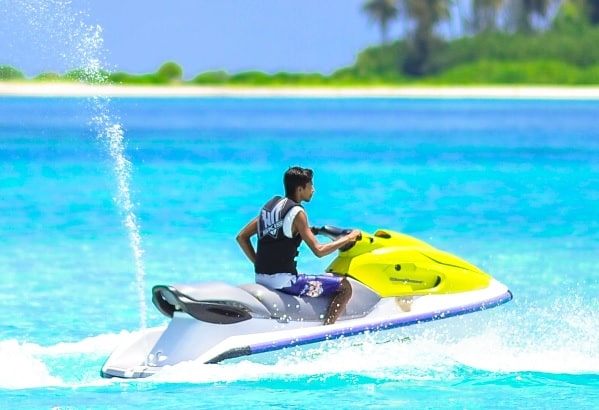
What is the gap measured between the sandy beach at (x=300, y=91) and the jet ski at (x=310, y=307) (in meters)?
74.6

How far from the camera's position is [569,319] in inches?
410

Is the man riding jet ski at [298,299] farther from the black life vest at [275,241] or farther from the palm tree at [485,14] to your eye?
the palm tree at [485,14]

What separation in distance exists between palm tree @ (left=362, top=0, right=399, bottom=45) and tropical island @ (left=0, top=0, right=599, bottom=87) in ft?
0.05

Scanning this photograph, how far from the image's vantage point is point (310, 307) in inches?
318

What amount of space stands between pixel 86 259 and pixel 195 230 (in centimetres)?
294

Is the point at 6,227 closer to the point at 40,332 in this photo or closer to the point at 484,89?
the point at 40,332

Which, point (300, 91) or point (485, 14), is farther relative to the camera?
point (485, 14)

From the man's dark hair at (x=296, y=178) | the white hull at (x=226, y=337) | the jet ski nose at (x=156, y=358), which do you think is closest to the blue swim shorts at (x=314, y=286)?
the white hull at (x=226, y=337)

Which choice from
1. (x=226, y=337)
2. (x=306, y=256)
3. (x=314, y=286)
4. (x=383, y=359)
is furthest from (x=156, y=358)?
(x=306, y=256)

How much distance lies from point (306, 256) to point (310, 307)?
6.45 m

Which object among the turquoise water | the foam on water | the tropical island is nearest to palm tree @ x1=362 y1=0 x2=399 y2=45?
the tropical island

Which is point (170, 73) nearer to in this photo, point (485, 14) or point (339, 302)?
point (485, 14)

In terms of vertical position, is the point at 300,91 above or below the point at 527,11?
below

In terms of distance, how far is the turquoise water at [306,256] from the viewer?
807 centimetres
